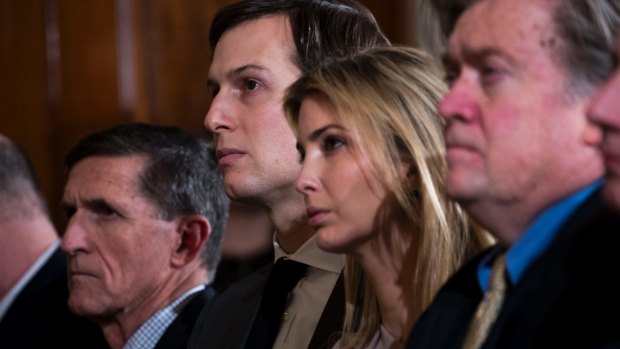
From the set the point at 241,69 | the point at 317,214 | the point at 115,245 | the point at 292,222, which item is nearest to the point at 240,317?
the point at 292,222

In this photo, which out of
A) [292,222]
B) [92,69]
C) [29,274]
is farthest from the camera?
[92,69]

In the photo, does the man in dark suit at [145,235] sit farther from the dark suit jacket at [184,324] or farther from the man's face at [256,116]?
the man's face at [256,116]

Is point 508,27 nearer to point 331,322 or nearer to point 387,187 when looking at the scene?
point 387,187

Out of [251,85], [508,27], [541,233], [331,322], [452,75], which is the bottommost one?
[331,322]

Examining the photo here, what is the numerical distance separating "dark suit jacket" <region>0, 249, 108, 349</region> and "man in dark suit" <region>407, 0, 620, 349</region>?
7.81 ft

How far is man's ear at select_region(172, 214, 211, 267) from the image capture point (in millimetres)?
3391

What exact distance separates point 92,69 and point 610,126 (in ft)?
13.5

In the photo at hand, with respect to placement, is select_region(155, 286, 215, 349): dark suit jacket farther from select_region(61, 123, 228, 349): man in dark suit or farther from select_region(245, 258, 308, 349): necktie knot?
select_region(245, 258, 308, 349): necktie knot

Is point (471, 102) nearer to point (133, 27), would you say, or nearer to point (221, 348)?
point (221, 348)

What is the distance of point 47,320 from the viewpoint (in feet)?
12.6

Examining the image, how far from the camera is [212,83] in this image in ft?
8.95

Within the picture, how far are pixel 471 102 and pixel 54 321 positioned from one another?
2561mm

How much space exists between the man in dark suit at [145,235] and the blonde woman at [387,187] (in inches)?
53.0

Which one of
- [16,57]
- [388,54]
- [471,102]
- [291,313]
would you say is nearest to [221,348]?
[291,313]
